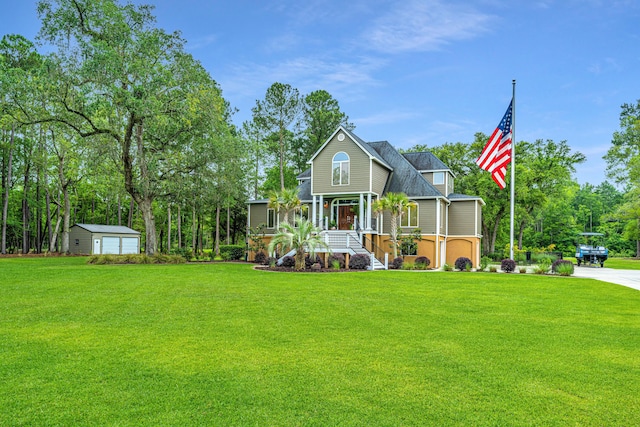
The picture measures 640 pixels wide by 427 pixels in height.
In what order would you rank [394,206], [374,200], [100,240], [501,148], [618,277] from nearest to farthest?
[618,277] → [501,148] → [394,206] → [374,200] → [100,240]

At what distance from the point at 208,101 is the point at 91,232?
64.1ft

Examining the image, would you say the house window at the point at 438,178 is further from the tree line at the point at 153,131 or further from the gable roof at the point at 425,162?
the tree line at the point at 153,131

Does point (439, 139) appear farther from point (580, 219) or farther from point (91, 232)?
point (580, 219)

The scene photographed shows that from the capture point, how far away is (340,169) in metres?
26.5

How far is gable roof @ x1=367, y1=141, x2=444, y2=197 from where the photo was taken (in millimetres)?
26859

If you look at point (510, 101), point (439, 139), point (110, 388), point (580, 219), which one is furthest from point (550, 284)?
point (580, 219)

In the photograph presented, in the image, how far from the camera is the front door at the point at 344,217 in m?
28.1

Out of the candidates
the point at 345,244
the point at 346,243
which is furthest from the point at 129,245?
the point at 346,243

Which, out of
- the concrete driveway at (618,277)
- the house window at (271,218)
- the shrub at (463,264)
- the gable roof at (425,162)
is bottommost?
the concrete driveway at (618,277)

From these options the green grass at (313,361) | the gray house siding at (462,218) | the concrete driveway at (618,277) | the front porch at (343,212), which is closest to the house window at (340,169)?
the front porch at (343,212)

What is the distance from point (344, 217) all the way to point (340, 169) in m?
3.50

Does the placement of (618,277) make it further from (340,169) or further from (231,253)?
(231,253)

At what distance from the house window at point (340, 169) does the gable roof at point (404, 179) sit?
132 inches

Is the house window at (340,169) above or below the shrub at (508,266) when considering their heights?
above
